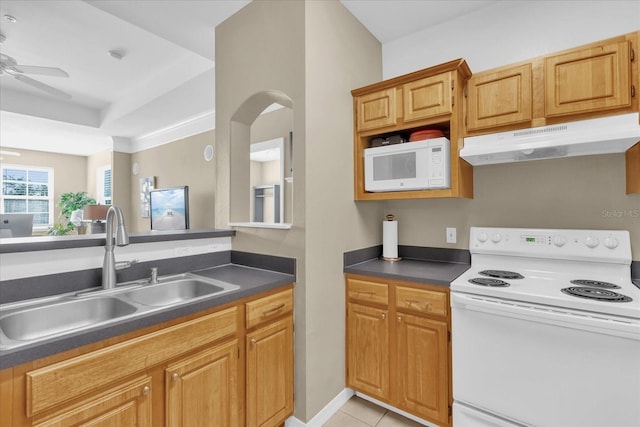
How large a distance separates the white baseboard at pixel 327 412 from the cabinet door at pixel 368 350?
0.30ft

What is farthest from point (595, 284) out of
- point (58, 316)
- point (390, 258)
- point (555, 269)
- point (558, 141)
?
point (58, 316)

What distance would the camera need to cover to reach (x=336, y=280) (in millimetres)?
2055

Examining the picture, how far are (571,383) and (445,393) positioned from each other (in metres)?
0.60

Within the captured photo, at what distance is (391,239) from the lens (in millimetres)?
2344

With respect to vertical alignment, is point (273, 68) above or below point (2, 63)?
below

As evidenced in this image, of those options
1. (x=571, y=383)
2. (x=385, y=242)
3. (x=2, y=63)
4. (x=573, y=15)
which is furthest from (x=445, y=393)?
(x=2, y=63)

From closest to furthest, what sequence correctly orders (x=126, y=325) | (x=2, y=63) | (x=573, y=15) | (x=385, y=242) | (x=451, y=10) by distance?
1. (x=126, y=325)
2. (x=573, y=15)
3. (x=451, y=10)
4. (x=385, y=242)
5. (x=2, y=63)

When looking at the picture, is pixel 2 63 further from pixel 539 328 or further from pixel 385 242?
pixel 539 328

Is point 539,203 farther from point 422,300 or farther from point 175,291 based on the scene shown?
point 175,291

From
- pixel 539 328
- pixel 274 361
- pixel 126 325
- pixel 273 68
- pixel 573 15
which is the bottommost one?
pixel 274 361

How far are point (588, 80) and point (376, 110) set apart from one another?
3.78 ft

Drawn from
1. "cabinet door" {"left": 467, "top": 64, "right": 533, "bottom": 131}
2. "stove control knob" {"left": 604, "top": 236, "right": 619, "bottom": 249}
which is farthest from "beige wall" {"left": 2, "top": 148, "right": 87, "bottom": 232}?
"stove control knob" {"left": 604, "top": 236, "right": 619, "bottom": 249}

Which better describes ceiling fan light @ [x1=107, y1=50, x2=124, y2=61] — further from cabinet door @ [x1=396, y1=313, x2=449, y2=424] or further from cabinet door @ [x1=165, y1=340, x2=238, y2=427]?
cabinet door @ [x1=396, y1=313, x2=449, y2=424]

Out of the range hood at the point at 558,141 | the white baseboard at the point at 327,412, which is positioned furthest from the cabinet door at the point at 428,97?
the white baseboard at the point at 327,412
